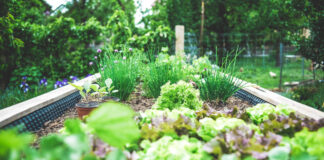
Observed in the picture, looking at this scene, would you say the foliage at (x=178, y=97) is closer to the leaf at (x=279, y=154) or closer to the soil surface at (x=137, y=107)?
the soil surface at (x=137, y=107)

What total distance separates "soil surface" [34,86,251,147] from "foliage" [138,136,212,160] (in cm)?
77

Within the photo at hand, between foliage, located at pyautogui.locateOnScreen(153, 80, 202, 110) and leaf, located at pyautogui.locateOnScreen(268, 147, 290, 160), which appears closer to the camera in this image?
leaf, located at pyautogui.locateOnScreen(268, 147, 290, 160)

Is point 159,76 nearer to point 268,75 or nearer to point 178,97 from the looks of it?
point 178,97

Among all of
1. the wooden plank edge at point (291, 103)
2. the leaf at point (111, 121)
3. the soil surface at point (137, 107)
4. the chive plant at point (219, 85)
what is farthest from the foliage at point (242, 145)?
the chive plant at point (219, 85)

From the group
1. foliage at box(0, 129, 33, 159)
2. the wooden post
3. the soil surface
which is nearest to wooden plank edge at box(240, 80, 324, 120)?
the soil surface

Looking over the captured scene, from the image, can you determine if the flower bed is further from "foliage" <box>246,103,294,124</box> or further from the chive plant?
the chive plant

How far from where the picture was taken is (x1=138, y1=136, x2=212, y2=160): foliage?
1034 mm

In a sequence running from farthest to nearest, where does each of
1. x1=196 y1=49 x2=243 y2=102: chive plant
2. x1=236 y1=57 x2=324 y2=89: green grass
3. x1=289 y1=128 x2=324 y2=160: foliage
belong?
x1=236 y1=57 x2=324 y2=89: green grass
x1=196 y1=49 x2=243 y2=102: chive plant
x1=289 y1=128 x2=324 y2=160: foliage

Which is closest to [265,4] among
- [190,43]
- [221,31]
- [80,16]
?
[221,31]

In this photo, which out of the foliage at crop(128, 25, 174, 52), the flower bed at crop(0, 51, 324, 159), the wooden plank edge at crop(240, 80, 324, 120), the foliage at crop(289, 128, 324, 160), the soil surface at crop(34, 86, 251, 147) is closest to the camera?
the flower bed at crop(0, 51, 324, 159)

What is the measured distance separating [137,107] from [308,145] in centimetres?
177

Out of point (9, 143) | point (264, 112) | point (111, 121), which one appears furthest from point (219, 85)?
point (9, 143)

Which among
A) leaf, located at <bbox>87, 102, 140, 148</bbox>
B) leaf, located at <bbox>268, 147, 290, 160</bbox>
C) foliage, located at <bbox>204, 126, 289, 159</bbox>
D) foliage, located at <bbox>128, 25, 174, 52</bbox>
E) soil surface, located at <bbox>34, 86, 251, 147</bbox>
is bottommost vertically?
soil surface, located at <bbox>34, 86, 251, 147</bbox>

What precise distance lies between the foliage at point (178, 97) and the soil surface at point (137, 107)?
16 centimetres
